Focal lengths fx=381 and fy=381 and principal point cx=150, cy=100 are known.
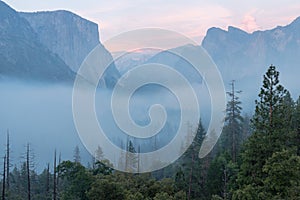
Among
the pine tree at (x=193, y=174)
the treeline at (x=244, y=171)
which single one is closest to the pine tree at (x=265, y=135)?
the treeline at (x=244, y=171)

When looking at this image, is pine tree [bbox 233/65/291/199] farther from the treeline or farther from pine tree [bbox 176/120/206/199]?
pine tree [bbox 176/120/206/199]

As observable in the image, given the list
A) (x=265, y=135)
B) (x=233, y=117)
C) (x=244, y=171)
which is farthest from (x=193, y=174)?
(x=265, y=135)

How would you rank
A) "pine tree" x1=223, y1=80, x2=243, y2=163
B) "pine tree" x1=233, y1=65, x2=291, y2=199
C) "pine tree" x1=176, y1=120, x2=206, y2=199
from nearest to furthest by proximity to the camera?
"pine tree" x1=233, y1=65, x2=291, y2=199 → "pine tree" x1=176, y1=120, x2=206, y2=199 → "pine tree" x1=223, y1=80, x2=243, y2=163

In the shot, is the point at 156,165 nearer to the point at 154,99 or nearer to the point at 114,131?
the point at 154,99

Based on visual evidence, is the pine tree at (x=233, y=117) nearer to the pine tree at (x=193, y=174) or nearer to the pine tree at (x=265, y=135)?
the pine tree at (x=193, y=174)

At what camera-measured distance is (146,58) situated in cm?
4862

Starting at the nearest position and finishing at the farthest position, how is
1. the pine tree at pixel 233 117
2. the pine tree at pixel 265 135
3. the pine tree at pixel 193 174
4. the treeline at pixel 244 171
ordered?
the treeline at pixel 244 171 → the pine tree at pixel 265 135 → the pine tree at pixel 193 174 → the pine tree at pixel 233 117

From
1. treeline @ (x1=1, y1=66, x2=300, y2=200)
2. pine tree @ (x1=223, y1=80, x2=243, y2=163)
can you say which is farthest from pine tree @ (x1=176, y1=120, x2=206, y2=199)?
pine tree @ (x1=223, y1=80, x2=243, y2=163)

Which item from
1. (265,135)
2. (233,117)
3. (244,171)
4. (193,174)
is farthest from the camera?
(233,117)

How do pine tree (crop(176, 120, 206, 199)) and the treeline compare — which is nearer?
the treeline

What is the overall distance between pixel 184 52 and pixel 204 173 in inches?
969

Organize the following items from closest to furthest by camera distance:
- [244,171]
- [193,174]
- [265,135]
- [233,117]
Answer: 1. [244,171]
2. [265,135]
3. [193,174]
4. [233,117]

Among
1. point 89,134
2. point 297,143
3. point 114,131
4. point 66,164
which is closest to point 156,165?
point 66,164

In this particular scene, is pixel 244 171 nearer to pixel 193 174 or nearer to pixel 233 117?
pixel 193 174
